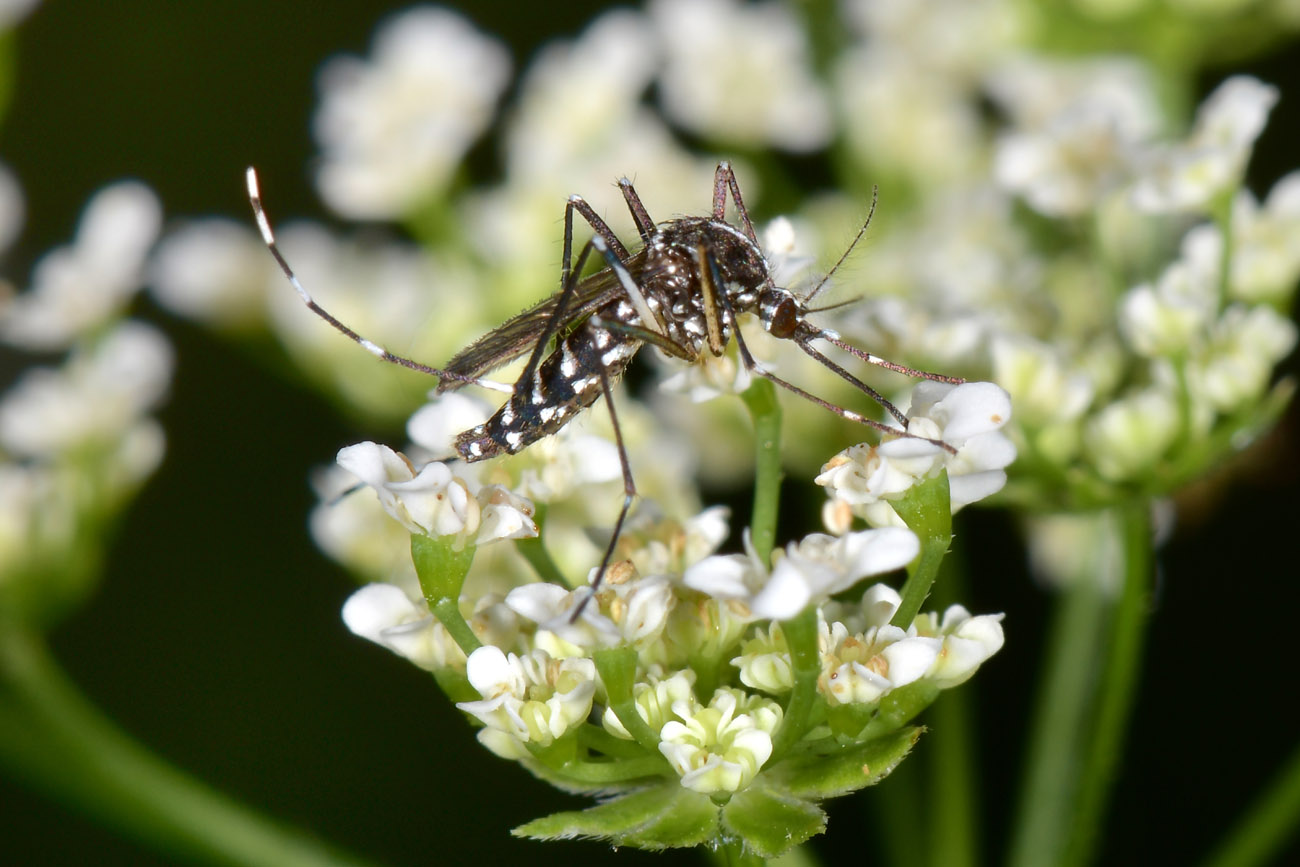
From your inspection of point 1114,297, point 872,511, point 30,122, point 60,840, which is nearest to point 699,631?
point 872,511

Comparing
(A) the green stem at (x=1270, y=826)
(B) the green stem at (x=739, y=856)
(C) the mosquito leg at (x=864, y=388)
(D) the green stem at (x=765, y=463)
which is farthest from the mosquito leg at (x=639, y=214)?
(A) the green stem at (x=1270, y=826)

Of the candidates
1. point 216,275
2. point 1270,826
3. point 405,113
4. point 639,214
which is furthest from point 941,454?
point 216,275

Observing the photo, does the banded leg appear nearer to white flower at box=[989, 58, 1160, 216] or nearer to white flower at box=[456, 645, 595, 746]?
white flower at box=[456, 645, 595, 746]

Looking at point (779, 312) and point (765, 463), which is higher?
point (779, 312)

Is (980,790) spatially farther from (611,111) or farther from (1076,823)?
(611,111)

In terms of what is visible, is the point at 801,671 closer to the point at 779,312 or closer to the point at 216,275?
the point at 779,312

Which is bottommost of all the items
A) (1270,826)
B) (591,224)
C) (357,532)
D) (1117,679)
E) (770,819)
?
(1270,826)
